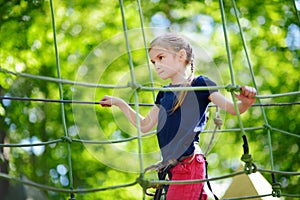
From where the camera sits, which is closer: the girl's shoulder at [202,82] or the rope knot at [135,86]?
the rope knot at [135,86]

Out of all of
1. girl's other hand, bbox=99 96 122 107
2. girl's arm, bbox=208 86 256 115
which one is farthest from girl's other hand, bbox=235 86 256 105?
girl's other hand, bbox=99 96 122 107

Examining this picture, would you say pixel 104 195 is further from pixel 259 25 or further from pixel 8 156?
pixel 259 25

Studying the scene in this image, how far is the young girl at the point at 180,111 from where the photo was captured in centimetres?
189

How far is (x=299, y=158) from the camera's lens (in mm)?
5918

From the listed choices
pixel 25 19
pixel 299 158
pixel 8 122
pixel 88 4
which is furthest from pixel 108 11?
pixel 299 158

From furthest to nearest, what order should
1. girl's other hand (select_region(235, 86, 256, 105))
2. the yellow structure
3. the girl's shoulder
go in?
the yellow structure, the girl's shoulder, girl's other hand (select_region(235, 86, 256, 105))

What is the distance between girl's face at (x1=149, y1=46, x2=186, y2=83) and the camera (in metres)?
1.94

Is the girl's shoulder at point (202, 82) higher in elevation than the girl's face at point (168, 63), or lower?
lower

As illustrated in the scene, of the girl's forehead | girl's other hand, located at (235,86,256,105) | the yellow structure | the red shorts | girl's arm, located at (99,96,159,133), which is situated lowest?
the red shorts

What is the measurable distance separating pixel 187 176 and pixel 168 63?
0.30m

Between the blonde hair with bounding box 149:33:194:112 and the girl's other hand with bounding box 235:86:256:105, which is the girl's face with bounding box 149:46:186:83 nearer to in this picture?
the blonde hair with bounding box 149:33:194:112

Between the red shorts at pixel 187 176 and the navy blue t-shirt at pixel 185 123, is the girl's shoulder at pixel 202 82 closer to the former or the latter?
the navy blue t-shirt at pixel 185 123

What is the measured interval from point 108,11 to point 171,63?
438 cm

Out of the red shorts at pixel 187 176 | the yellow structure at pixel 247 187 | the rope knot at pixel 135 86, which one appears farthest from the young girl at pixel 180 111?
the yellow structure at pixel 247 187
